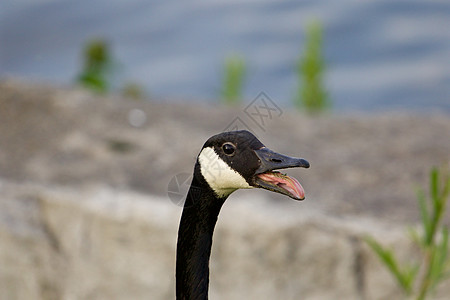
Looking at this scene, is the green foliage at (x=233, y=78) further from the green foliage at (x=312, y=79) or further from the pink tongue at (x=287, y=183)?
the pink tongue at (x=287, y=183)

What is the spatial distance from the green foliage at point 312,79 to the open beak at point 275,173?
15.3ft

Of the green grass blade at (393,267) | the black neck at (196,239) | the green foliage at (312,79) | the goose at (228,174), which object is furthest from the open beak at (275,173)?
the green foliage at (312,79)

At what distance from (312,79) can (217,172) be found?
4940 millimetres

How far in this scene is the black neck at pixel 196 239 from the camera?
6.90 feet

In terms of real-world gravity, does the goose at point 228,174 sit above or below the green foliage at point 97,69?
below

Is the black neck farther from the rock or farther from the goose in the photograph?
the rock

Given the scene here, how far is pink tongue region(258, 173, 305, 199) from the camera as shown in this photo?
1.90 meters

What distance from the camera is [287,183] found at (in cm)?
196

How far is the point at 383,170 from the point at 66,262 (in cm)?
167

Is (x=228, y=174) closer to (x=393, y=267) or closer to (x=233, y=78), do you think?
(x=393, y=267)

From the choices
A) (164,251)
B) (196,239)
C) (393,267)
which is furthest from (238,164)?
(164,251)

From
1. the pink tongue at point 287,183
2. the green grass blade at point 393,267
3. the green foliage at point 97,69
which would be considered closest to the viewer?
the pink tongue at point 287,183

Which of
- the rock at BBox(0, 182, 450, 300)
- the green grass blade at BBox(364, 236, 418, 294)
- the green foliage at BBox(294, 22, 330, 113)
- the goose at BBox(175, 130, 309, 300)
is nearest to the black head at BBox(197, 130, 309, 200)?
the goose at BBox(175, 130, 309, 300)

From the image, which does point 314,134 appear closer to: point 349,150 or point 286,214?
point 349,150
